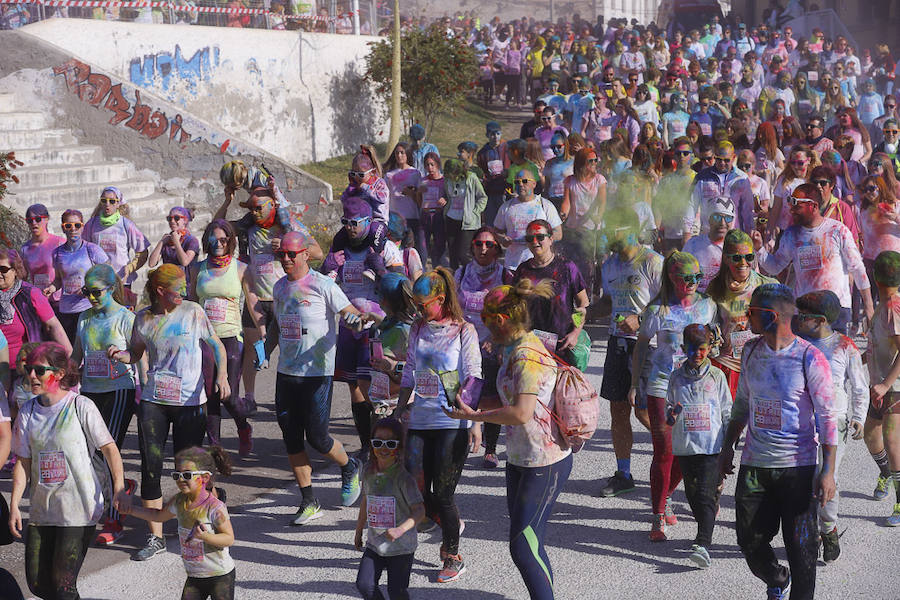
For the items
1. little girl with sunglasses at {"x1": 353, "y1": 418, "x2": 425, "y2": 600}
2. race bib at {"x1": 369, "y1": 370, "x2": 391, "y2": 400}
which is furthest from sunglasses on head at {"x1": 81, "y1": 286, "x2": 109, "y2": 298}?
little girl with sunglasses at {"x1": 353, "y1": 418, "x2": 425, "y2": 600}

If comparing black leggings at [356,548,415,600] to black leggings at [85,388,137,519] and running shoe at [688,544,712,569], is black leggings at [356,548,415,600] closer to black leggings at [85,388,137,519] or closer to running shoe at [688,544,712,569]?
running shoe at [688,544,712,569]

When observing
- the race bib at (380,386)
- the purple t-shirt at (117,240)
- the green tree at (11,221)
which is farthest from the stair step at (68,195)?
the race bib at (380,386)

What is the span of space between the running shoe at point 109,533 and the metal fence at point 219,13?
11685 millimetres

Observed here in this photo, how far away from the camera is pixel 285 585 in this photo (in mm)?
6438

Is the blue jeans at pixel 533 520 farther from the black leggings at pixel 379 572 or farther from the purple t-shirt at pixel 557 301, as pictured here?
the purple t-shirt at pixel 557 301

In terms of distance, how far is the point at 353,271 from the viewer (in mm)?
8305

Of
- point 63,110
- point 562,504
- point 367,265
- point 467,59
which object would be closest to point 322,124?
point 467,59

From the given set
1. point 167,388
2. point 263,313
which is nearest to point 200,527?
point 167,388

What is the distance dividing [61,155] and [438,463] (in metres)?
11.0

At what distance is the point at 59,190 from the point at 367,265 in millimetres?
7931

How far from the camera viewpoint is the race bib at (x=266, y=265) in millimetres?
9258

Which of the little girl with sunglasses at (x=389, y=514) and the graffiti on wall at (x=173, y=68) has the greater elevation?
the graffiti on wall at (x=173, y=68)

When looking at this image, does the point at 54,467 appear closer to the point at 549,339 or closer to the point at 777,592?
the point at 549,339

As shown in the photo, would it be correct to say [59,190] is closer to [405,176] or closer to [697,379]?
[405,176]
